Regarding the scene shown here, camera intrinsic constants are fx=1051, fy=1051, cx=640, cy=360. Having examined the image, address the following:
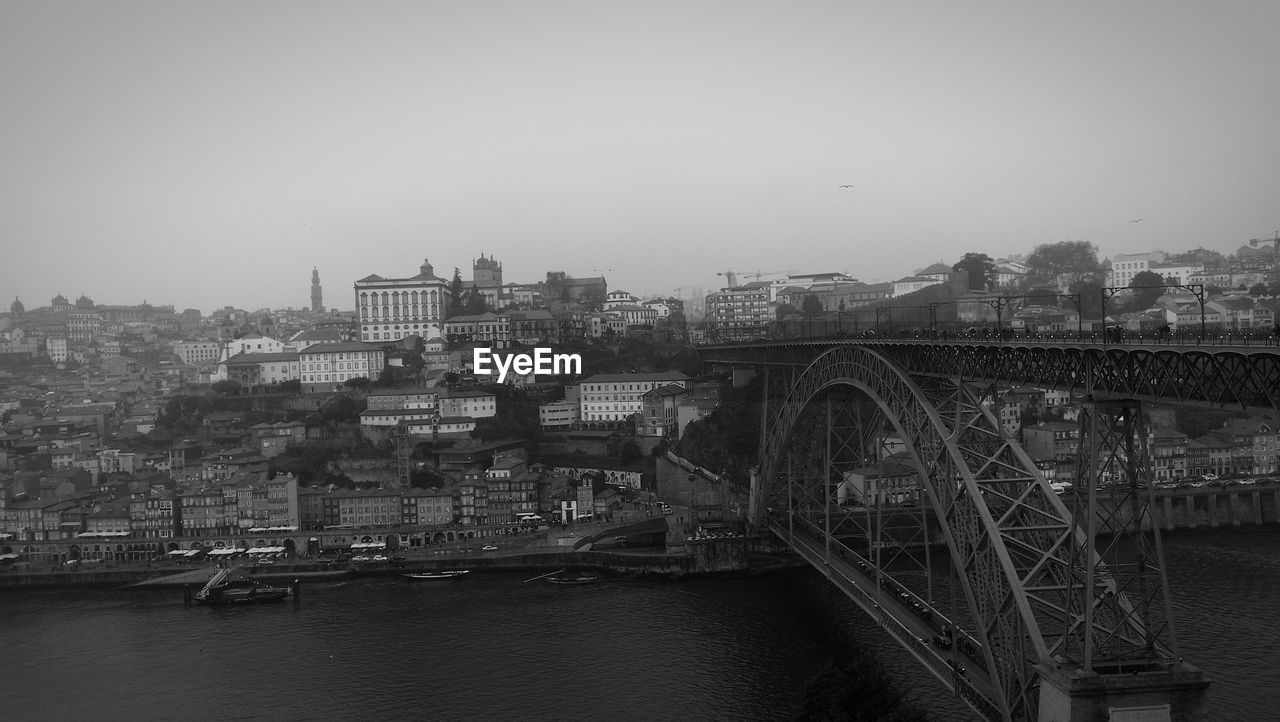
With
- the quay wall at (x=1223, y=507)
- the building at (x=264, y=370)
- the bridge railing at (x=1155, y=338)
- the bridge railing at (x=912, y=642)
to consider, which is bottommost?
the quay wall at (x=1223, y=507)

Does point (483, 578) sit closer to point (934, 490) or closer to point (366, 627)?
point (366, 627)

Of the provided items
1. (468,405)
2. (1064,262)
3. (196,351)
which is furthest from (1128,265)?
(196,351)

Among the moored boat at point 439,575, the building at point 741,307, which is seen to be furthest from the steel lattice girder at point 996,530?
the building at point 741,307

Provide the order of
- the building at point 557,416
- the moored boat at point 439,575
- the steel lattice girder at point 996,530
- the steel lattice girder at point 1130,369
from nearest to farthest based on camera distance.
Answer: the steel lattice girder at point 1130,369 → the steel lattice girder at point 996,530 → the moored boat at point 439,575 → the building at point 557,416

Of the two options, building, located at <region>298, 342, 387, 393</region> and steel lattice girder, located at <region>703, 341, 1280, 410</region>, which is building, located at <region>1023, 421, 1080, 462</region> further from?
building, located at <region>298, 342, 387, 393</region>

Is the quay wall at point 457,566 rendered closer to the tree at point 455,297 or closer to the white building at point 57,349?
the tree at point 455,297
